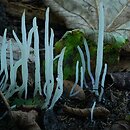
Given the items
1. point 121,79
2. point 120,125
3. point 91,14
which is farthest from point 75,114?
point 91,14

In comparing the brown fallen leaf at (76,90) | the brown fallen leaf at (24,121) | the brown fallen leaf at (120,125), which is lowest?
the brown fallen leaf at (120,125)

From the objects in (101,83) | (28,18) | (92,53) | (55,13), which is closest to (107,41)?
(92,53)

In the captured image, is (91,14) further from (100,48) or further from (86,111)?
(86,111)

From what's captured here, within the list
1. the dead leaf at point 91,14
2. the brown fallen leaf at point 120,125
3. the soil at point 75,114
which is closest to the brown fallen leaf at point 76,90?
the soil at point 75,114

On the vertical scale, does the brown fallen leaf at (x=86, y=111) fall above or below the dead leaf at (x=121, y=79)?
below

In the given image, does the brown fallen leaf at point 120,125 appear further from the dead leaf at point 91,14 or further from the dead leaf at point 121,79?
the dead leaf at point 91,14

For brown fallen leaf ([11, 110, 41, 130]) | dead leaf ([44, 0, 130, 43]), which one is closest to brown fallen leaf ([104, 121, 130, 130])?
brown fallen leaf ([11, 110, 41, 130])

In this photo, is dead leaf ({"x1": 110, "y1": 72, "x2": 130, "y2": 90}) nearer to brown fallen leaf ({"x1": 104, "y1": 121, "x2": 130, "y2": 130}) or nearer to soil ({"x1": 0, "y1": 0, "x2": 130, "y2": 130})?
soil ({"x1": 0, "y1": 0, "x2": 130, "y2": 130})

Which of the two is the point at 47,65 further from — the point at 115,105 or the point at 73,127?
the point at 115,105

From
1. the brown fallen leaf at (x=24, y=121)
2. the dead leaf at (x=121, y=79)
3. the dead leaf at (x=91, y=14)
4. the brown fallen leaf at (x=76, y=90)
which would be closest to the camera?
the brown fallen leaf at (x=24, y=121)

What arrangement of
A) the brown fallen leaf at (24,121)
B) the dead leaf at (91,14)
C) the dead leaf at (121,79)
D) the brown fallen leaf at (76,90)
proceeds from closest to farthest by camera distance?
the brown fallen leaf at (24,121) < the brown fallen leaf at (76,90) < the dead leaf at (121,79) < the dead leaf at (91,14)
